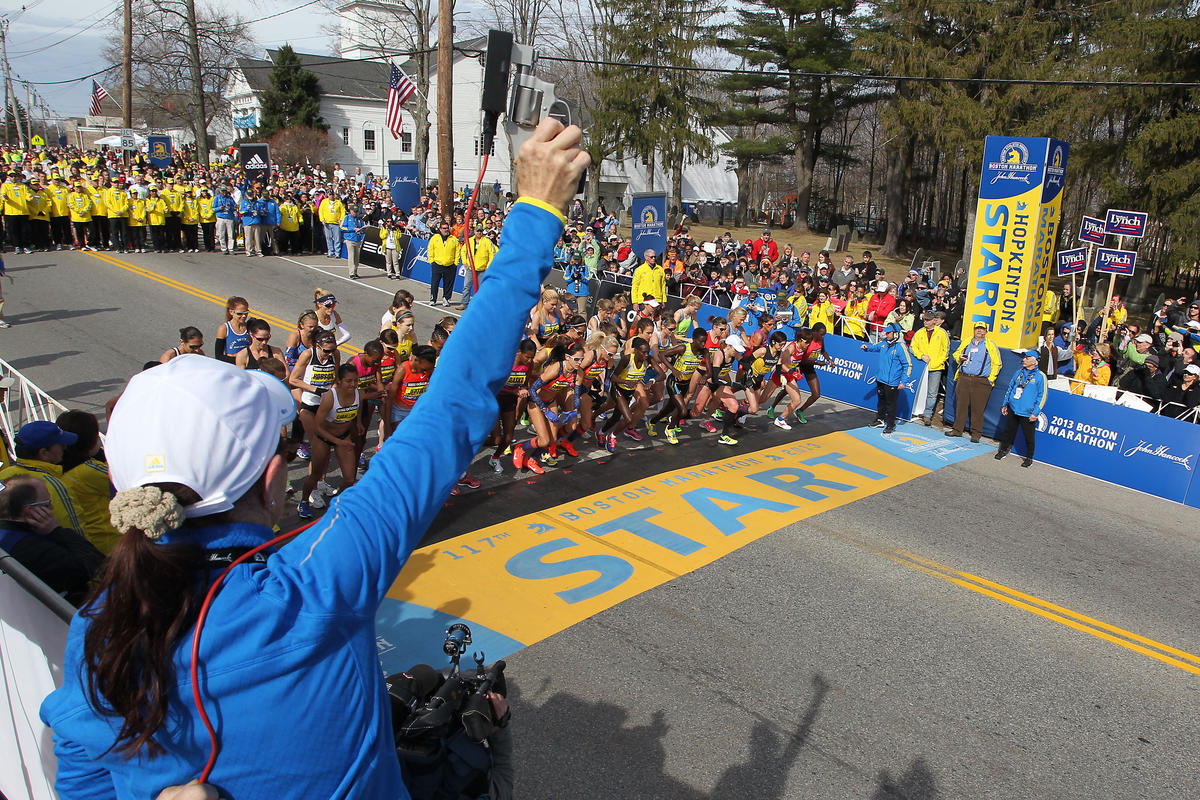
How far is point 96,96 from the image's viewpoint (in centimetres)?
3859

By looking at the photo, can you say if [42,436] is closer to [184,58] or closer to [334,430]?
[334,430]

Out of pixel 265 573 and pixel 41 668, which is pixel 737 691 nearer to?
pixel 41 668

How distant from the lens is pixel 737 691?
17.9 feet

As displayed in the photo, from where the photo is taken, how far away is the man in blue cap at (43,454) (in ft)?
15.3

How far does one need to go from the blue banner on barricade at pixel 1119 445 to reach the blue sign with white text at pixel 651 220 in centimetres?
957

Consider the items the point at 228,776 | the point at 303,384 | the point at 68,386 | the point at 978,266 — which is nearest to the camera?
the point at 228,776

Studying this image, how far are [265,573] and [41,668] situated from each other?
165 cm

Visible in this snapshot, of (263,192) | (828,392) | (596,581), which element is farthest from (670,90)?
(596,581)

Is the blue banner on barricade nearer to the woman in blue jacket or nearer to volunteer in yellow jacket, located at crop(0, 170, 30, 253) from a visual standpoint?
the woman in blue jacket

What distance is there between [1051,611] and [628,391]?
219 inches

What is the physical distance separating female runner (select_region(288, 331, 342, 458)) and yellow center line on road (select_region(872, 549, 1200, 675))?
227 inches

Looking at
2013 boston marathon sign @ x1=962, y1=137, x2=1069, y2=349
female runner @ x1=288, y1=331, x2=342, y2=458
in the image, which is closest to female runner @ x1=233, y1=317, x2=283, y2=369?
female runner @ x1=288, y1=331, x2=342, y2=458

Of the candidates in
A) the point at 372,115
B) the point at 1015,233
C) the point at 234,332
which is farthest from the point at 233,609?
the point at 372,115

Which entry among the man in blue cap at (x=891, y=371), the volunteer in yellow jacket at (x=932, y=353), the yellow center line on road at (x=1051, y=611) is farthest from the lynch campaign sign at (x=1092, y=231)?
the yellow center line on road at (x=1051, y=611)
